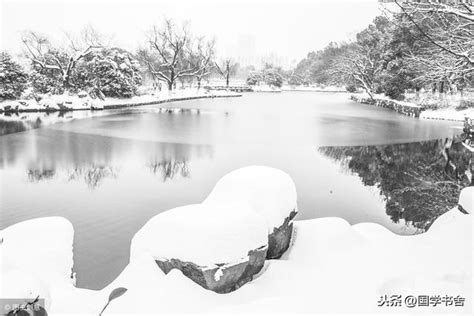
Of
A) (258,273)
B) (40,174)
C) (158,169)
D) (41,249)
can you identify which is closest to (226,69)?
(158,169)

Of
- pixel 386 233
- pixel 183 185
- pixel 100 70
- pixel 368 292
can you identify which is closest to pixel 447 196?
pixel 386 233

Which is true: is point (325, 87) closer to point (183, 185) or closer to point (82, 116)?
point (82, 116)

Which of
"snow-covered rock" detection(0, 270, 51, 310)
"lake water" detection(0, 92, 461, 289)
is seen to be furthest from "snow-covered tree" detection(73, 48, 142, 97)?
"snow-covered rock" detection(0, 270, 51, 310)

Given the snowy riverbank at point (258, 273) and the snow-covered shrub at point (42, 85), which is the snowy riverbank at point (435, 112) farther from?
the snow-covered shrub at point (42, 85)

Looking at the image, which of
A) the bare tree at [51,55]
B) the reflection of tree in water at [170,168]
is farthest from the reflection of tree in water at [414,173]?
the bare tree at [51,55]

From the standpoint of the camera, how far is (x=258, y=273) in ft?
14.8

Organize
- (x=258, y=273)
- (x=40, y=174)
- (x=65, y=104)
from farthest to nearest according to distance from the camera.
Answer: (x=65, y=104) < (x=40, y=174) < (x=258, y=273)

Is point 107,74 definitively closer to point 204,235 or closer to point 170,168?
→ point 170,168

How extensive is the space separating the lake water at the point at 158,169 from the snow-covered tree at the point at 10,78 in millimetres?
7696

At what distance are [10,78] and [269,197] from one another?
26699 millimetres

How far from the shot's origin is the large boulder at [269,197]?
4980 millimetres

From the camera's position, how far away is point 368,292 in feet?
13.5

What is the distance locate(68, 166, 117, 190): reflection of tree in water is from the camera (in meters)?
9.33

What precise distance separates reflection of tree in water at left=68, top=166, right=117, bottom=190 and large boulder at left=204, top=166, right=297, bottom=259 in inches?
200
